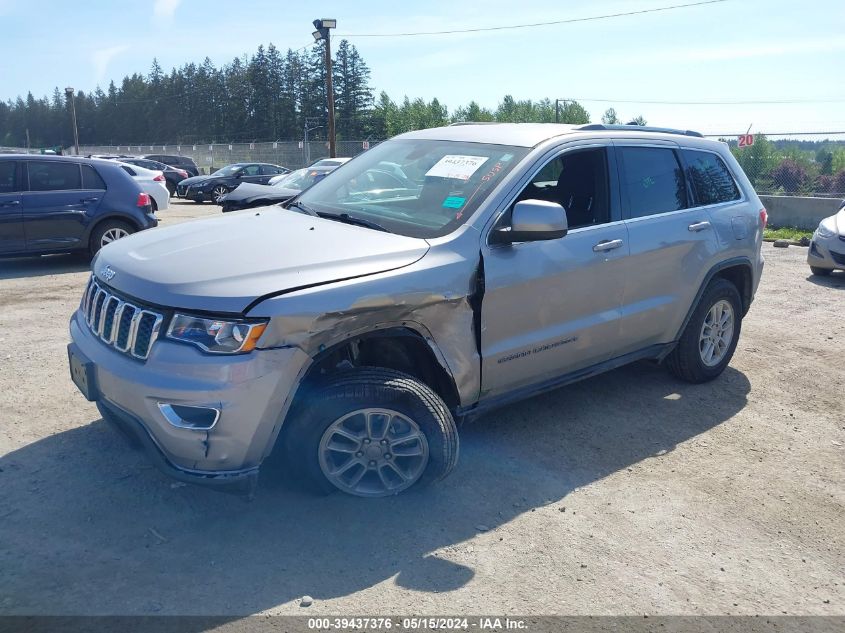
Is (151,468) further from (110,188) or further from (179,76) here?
(179,76)

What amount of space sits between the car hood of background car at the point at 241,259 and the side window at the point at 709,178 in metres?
2.61

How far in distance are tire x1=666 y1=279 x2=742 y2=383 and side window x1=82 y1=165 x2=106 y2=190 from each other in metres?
8.16

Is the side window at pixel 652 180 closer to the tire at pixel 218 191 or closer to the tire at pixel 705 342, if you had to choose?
the tire at pixel 705 342

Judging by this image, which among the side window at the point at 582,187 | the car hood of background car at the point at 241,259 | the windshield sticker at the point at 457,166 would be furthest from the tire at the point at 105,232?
the side window at the point at 582,187

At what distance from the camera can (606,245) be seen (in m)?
4.59

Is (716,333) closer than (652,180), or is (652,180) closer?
(652,180)

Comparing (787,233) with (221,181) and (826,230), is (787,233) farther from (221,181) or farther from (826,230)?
(221,181)

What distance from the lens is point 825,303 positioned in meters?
8.74

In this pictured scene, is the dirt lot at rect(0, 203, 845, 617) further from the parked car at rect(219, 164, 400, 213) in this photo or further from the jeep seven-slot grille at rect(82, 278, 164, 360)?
the parked car at rect(219, 164, 400, 213)

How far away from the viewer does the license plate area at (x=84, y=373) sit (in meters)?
3.59

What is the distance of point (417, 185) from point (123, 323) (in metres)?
1.84

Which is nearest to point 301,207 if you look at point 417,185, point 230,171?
point 417,185

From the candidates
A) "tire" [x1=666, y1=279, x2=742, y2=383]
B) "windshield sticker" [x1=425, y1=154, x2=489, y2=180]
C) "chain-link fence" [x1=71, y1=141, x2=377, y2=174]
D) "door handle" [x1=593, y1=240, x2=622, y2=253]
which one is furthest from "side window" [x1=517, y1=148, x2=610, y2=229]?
"chain-link fence" [x1=71, y1=141, x2=377, y2=174]

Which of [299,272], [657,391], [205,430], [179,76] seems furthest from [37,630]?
[179,76]
